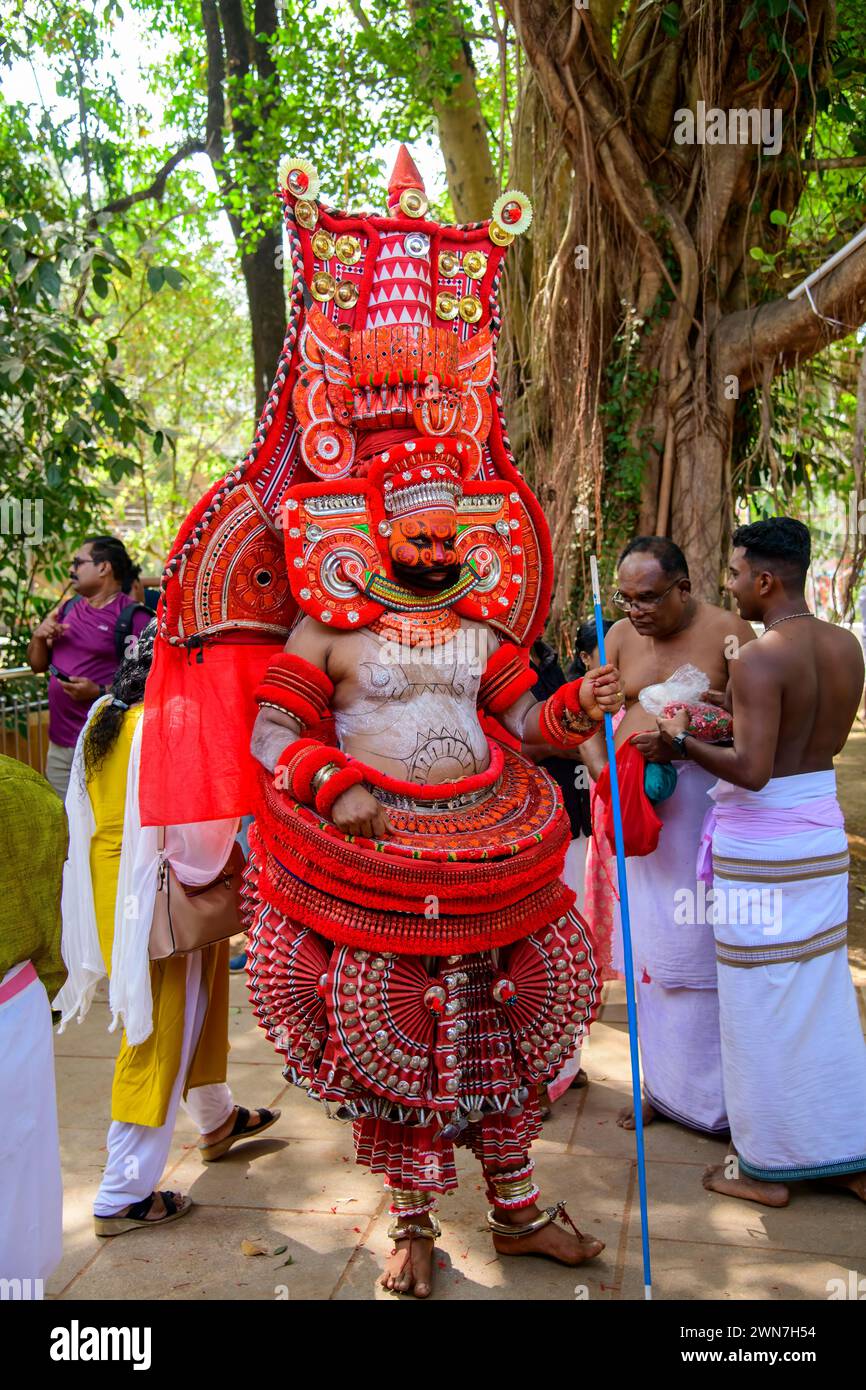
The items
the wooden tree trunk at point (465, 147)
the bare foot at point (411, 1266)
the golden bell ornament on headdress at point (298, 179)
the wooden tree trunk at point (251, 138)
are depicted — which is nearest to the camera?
the bare foot at point (411, 1266)

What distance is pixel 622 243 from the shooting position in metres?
6.45

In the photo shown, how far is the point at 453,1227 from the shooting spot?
339 cm

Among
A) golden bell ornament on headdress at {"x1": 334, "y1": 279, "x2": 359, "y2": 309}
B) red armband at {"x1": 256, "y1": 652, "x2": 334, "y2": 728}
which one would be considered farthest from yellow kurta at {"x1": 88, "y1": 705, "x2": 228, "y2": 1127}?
golden bell ornament on headdress at {"x1": 334, "y1": 279, "x2": 359, "y2": 309}

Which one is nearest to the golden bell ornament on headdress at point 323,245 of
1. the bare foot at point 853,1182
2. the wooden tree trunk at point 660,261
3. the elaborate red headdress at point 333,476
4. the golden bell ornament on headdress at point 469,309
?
the elaborate red headdress at point 333,476

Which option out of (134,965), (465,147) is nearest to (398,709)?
(134,965)

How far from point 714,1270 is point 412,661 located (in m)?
1.90

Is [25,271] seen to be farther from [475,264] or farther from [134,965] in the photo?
[134,965]

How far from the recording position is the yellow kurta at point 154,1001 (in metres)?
3.47

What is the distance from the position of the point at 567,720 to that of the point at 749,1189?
1617 mm

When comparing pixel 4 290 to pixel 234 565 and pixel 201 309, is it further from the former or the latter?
pixel 201 309

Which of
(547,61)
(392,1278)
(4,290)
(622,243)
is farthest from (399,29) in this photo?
(392,1278)

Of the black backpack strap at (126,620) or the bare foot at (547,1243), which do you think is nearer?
the bare foot at (547,1243)

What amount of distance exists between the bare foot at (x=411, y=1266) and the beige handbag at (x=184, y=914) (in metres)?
1.02

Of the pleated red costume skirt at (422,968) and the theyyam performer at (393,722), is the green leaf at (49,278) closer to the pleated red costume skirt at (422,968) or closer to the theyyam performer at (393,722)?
the theyyam performer at (393,722)
